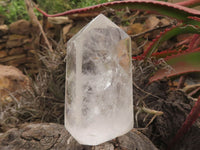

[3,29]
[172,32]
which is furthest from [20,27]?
[172,32]

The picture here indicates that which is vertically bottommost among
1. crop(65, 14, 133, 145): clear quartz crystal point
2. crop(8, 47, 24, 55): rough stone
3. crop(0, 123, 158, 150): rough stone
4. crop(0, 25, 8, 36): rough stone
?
crop(8, 47, 24, 55): rough stone

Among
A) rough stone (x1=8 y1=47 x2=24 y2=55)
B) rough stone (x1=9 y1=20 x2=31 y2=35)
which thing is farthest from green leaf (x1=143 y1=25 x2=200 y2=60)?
rough stone (x1=8 y1=47 x2=24 y2=55)

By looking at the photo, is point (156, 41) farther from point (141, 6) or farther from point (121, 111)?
point (121, 111)

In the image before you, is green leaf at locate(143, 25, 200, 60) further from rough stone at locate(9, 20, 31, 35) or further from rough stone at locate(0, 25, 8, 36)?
rough stone at locate(0, 25, 8, 36)

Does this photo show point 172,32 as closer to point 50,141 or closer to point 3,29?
point 50,141

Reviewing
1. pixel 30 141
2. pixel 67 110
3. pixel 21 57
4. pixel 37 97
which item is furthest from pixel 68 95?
pixel 21 57
